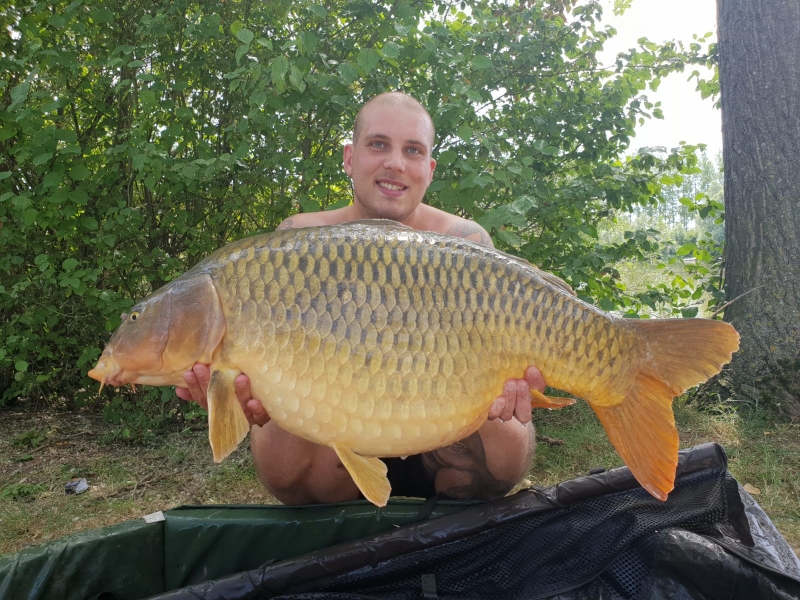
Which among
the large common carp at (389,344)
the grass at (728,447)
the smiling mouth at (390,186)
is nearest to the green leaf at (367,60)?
the smiling mouth at (390,186)

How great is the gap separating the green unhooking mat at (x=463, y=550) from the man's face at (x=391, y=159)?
2.81 ft

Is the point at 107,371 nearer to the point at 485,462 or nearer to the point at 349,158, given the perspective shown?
the point at 485,462

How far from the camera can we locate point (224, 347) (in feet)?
3.55

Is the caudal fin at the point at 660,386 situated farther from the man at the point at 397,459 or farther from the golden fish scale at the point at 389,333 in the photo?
the man at the point at 397,459

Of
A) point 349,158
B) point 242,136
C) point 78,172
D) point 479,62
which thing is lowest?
point 78,172

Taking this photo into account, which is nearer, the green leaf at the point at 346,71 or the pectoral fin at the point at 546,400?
the pectoral fin at the point at 546,400

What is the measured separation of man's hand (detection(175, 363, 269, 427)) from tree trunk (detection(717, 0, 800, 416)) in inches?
87.0

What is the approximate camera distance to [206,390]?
118 centimetres

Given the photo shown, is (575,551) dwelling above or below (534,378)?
below

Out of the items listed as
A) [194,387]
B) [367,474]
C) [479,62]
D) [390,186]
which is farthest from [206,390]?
[479,62]

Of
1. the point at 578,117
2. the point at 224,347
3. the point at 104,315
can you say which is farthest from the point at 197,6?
the point at 224,347

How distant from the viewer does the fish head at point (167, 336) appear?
42.4 inches

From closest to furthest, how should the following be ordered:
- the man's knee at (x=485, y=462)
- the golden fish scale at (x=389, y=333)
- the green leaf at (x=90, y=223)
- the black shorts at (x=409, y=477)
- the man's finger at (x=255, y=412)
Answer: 1. the golden fish scale at (x=389, y=333)
2. the man's finger at (x=255, y=412)
3. the man's knee at (x=485, y=462)
4. the black shorts at (x=409, y=477)
5. the green leaf at (x=90, y=223)

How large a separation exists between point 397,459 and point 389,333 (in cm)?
72
